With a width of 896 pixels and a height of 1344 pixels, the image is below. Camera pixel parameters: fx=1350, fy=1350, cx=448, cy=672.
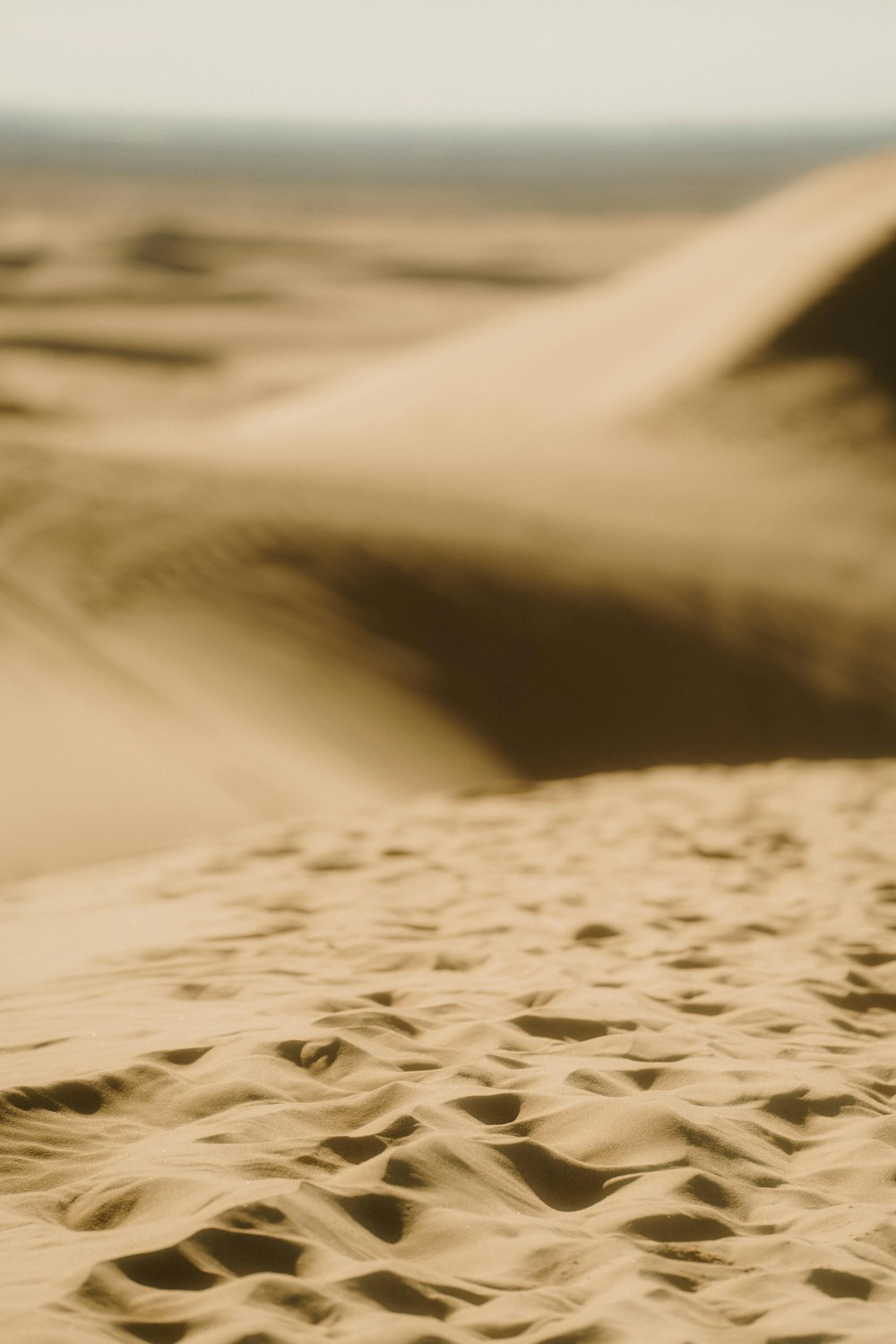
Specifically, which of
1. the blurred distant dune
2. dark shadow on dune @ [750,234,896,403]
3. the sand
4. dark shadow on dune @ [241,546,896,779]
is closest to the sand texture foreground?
the sand

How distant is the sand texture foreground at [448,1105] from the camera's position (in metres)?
2.27

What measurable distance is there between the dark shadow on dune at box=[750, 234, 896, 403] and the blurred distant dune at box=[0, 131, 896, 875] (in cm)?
3

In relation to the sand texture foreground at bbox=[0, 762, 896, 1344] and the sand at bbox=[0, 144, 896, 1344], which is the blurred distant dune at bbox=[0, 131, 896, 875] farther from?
the sand texture foreground at bbox=[0, 762, 896, 1344]

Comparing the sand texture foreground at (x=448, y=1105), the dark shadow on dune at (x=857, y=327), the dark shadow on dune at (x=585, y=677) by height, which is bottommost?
the sand texture foreground at (x=448, y=1105)

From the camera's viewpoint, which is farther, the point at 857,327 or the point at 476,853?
the point at 857,327

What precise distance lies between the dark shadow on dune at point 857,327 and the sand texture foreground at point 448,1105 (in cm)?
971

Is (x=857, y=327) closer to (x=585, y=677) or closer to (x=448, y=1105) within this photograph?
(x=585, y=677)

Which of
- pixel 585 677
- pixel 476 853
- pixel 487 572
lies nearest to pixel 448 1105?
pixel 476 853

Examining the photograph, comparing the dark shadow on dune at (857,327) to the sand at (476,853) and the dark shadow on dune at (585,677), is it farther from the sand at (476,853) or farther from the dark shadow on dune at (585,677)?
the dark shadow on dune at (585,677)

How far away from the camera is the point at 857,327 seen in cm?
1427

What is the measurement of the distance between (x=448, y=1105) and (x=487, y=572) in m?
6.55

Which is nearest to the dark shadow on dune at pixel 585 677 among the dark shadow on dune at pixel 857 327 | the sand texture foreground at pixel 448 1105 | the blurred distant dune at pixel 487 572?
the blurred distant dune at pixel 487 572

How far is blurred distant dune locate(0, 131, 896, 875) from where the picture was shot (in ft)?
23.0

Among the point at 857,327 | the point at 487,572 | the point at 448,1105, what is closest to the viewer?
the point at 448,1105
